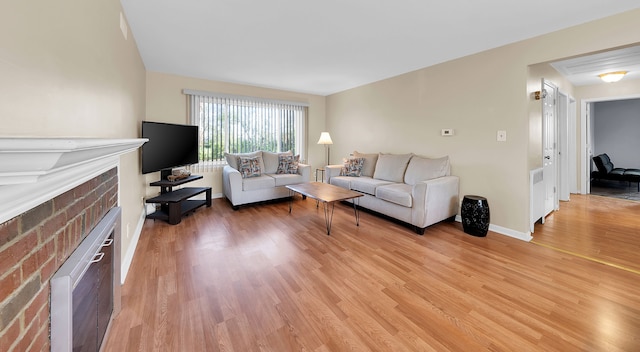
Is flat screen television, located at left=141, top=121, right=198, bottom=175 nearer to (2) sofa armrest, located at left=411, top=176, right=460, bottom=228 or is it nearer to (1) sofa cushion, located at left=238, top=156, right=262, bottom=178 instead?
(1) sofa cushion, located at left=238, top=156, right=262, bottom=178

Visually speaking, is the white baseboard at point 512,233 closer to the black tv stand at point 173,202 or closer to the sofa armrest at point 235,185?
the sofa armrest at point 235,185

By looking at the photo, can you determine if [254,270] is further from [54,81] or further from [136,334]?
[54,81]

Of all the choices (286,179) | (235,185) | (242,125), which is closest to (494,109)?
(286,179)

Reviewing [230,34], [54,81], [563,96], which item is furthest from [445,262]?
[563,96]

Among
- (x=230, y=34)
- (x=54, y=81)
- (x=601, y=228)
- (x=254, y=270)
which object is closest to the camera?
(x=54, y=81)

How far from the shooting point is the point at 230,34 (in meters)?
2.68

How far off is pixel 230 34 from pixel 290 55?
0.84 metres

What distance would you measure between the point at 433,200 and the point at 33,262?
3.19m

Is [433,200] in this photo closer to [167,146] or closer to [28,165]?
[28,165]

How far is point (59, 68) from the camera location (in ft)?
3.21

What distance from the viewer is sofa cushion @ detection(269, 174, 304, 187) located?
14.5ft

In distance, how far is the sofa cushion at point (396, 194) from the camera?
3.10 meters

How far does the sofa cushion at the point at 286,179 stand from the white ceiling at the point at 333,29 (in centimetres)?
180

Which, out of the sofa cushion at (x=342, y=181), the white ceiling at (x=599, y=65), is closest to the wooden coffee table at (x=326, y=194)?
the sofa cushion at (x=342, y=181)
